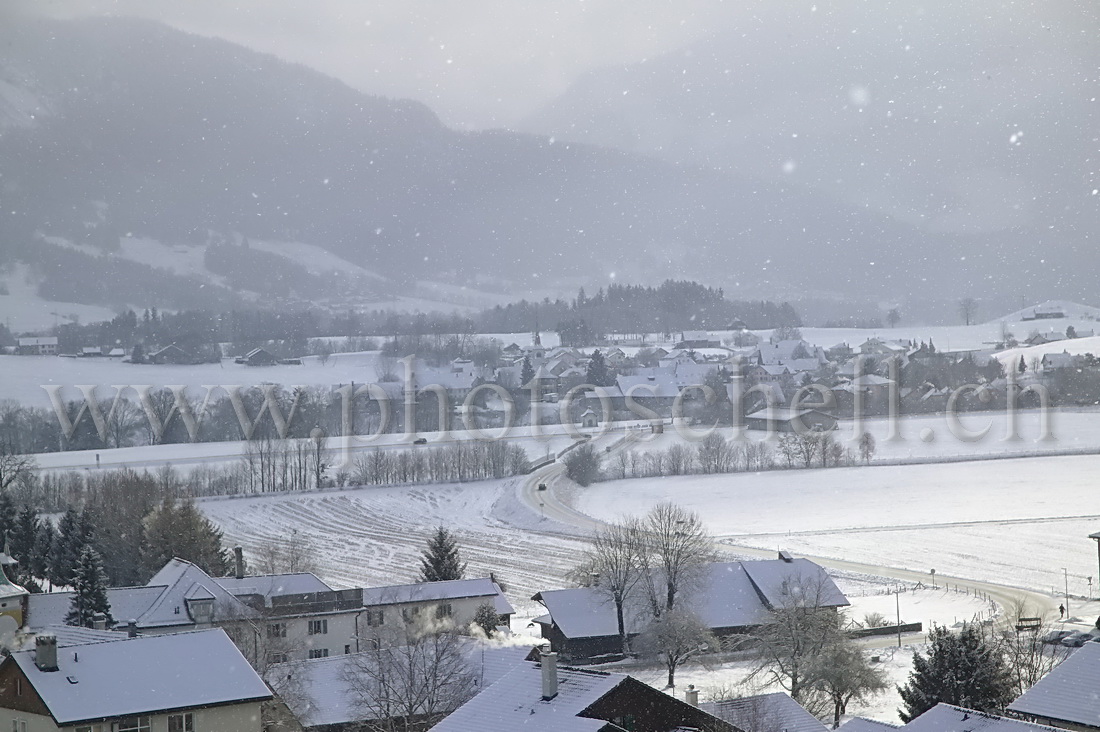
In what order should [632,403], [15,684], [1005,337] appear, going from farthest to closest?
[1005,337]
[632,403]
[15,684]

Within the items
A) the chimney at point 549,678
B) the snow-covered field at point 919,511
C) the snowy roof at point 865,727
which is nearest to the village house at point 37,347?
the snow-covered field at point 919,511

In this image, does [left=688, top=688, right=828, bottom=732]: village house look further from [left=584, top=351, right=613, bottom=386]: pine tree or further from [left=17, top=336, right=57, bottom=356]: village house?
[left=17, top=336, right=57, bottom=356]: village house

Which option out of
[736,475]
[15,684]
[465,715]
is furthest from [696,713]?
[736,475]

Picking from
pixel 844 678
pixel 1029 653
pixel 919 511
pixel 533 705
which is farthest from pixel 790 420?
pixel 533 705

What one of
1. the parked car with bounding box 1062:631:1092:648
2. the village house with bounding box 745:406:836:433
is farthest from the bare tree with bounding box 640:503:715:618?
the village house with bounding box 745:406:836:433

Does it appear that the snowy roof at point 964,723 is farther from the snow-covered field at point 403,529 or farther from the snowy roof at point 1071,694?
the snow-covered field at point 403,529

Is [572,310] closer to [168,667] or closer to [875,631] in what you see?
[875,631]
